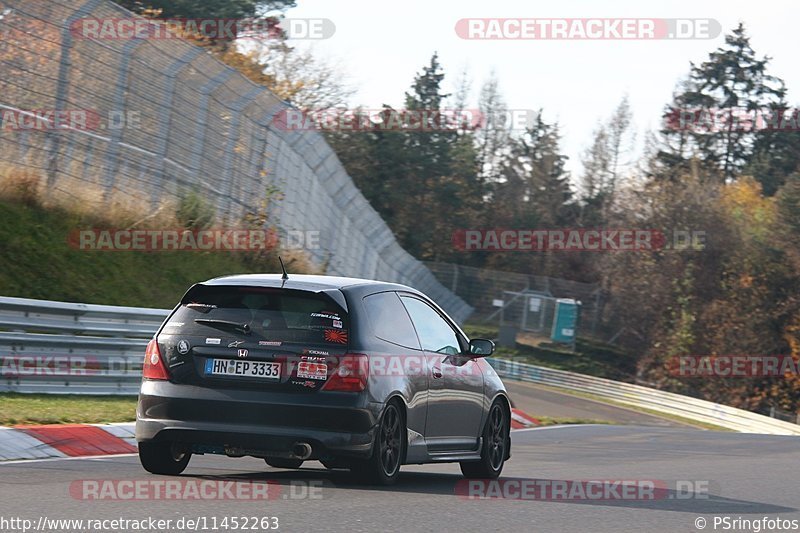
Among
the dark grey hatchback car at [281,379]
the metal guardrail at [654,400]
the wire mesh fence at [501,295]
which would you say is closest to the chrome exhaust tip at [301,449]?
the dark grey hatchback car at [281,379]

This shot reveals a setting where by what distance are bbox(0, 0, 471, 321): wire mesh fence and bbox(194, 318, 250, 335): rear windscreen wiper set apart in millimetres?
9551

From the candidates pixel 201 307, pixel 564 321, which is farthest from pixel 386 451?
pixel 564 321

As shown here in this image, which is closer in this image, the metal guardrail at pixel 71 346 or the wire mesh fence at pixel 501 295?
the metal guardrail at pixel 71 346

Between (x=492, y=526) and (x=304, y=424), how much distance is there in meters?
1.60

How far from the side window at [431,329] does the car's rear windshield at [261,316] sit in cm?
120

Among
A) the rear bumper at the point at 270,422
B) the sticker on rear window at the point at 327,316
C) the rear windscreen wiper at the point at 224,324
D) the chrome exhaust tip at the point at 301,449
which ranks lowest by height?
the chrome exhaust tip at the point at 301,449

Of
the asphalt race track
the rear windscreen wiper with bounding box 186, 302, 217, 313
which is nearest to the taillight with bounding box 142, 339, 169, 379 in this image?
the rear windscreen wiper with bounding box 186, 302, 217, 313

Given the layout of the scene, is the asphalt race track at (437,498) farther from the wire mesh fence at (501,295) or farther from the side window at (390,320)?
the wire mesh fence at (501,295)

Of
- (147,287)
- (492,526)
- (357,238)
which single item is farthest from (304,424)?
(357,238)

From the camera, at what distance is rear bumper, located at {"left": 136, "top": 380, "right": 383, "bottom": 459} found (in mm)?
8695

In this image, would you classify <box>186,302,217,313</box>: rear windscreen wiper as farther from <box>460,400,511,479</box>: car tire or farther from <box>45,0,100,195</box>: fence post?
<box>45,0,100,195</box>: fence post

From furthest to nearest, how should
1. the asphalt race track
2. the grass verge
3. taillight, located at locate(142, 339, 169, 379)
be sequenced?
the grass verge, taillight, located at locate(142, 339, 169, 379), the asphalt race track

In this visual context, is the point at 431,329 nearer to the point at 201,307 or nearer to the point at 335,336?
the point at 335,336

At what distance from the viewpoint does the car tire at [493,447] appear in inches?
434
